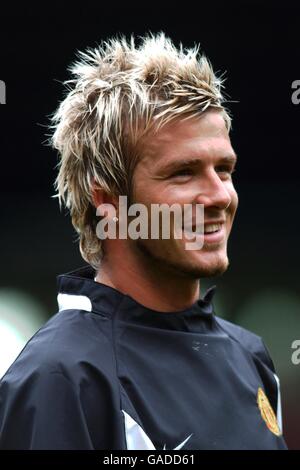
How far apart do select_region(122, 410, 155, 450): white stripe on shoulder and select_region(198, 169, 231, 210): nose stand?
A: 0.57 metres

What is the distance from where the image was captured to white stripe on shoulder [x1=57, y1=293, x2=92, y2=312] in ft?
7.27

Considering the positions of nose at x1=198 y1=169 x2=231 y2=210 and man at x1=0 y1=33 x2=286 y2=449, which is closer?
man at x1=0 y1=33 x2=286 y2=449

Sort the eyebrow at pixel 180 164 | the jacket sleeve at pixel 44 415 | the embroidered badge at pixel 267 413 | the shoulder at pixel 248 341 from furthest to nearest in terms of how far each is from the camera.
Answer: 1. the shoulder at pixel 248 341
2. the embroidered badge at pixel 267 413
3. the eyebrow at pixel 180 164
4. the jacket sleeve at pixel 44 415

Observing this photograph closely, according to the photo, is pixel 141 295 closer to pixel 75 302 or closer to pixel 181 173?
pixel 75 302

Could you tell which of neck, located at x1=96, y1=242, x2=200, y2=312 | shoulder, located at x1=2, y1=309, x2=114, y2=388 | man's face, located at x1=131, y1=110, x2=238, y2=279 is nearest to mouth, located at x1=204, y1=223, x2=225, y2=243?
man's face, located at x1=131, y1=110, x2=238, y2=279

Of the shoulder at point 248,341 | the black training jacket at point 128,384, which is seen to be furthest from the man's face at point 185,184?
the shoulder at point 248,341

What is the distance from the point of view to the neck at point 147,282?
229 cm

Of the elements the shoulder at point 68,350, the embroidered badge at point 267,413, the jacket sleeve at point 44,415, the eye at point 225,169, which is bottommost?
the embroidered badge at point 267,413

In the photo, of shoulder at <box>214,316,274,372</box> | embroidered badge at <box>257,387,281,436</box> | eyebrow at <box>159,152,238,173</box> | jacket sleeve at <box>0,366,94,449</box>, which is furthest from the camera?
shoulder at <box>214,316,274,372</box>

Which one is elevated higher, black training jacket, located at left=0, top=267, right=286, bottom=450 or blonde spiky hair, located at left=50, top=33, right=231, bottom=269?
blonde spiky hair, located at left=50, top=33, right=231, bottom=269

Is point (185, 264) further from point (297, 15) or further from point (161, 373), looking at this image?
point (297, 15)

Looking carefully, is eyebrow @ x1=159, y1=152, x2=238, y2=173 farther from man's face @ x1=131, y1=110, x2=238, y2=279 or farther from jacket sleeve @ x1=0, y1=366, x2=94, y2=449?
jacket sleeve @ x1=0, y1=366, x2=94, y2=449

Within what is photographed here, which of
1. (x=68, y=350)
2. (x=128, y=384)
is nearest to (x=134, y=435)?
(x=128, y=384)

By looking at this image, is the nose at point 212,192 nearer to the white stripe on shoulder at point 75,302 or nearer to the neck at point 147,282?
the neck at point 147,282
